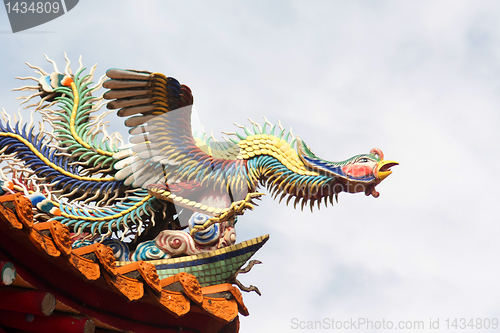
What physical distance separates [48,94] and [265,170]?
8.95 ft

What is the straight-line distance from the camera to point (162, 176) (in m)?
6.25

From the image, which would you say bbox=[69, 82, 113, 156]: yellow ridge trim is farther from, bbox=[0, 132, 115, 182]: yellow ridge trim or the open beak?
the open beak

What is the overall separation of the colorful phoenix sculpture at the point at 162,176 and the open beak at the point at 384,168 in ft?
0.04

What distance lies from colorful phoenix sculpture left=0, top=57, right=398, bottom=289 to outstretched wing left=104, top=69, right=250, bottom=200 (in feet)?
0.03

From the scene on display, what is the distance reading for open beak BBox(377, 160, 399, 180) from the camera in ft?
21.0

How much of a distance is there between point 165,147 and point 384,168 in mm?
2262

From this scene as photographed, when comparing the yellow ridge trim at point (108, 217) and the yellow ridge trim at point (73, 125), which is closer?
the yellow ridge trim at point (108, 217)

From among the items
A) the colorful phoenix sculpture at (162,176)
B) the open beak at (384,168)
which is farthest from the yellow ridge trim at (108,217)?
the open beak at (384,168)

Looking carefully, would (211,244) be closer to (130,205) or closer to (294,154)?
(130,205)

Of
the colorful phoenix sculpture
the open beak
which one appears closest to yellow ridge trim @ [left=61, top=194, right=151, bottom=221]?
the colorful phoenix sculpture

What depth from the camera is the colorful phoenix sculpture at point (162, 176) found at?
19.5 ft

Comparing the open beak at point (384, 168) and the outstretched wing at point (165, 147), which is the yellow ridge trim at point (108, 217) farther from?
the open beak at point (384, 168)

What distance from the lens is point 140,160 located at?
6.30 meters

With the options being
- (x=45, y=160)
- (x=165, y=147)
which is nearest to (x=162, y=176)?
(x=165, y=147)
